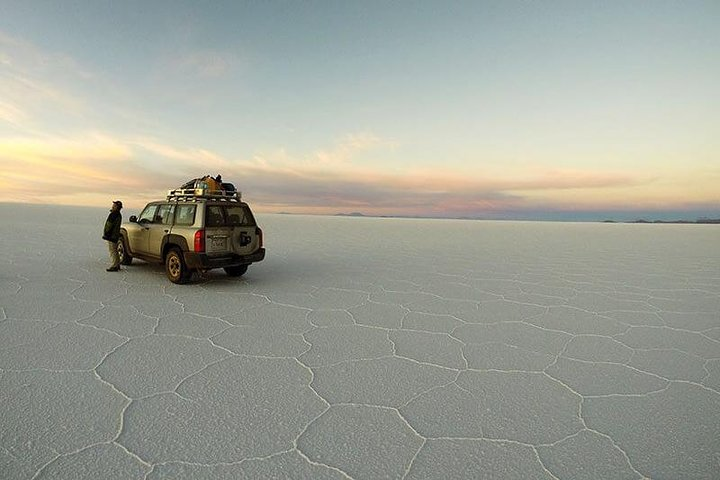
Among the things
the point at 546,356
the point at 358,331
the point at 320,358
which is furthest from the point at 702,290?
the point at 320,358

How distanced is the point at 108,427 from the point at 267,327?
2437 mm

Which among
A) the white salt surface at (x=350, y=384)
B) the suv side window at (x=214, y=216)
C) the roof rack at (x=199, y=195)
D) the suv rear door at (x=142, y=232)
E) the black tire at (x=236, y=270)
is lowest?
the white salt surface at (x=350, y=384)

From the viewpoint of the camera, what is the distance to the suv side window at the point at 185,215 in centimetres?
759

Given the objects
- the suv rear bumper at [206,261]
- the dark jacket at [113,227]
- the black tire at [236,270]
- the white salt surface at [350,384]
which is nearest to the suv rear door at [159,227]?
the dark jacket at [113,227]

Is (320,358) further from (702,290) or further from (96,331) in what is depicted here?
(702,290)

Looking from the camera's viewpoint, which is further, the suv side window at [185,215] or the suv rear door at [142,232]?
the suv rear door at [142,232]

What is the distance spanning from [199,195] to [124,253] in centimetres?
309

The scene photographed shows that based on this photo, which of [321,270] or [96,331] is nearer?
[96,331]

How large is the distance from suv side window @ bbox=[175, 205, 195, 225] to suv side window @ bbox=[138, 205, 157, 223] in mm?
1125

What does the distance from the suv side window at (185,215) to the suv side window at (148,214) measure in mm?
1125

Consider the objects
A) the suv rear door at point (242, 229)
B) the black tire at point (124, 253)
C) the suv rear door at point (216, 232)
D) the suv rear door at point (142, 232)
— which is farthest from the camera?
the black tire at point (124, 253)

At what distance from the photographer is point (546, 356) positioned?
4422mm

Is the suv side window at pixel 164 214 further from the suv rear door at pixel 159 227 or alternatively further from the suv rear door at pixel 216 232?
the suv rear door at pixel 216 232

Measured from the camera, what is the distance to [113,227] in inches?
333
